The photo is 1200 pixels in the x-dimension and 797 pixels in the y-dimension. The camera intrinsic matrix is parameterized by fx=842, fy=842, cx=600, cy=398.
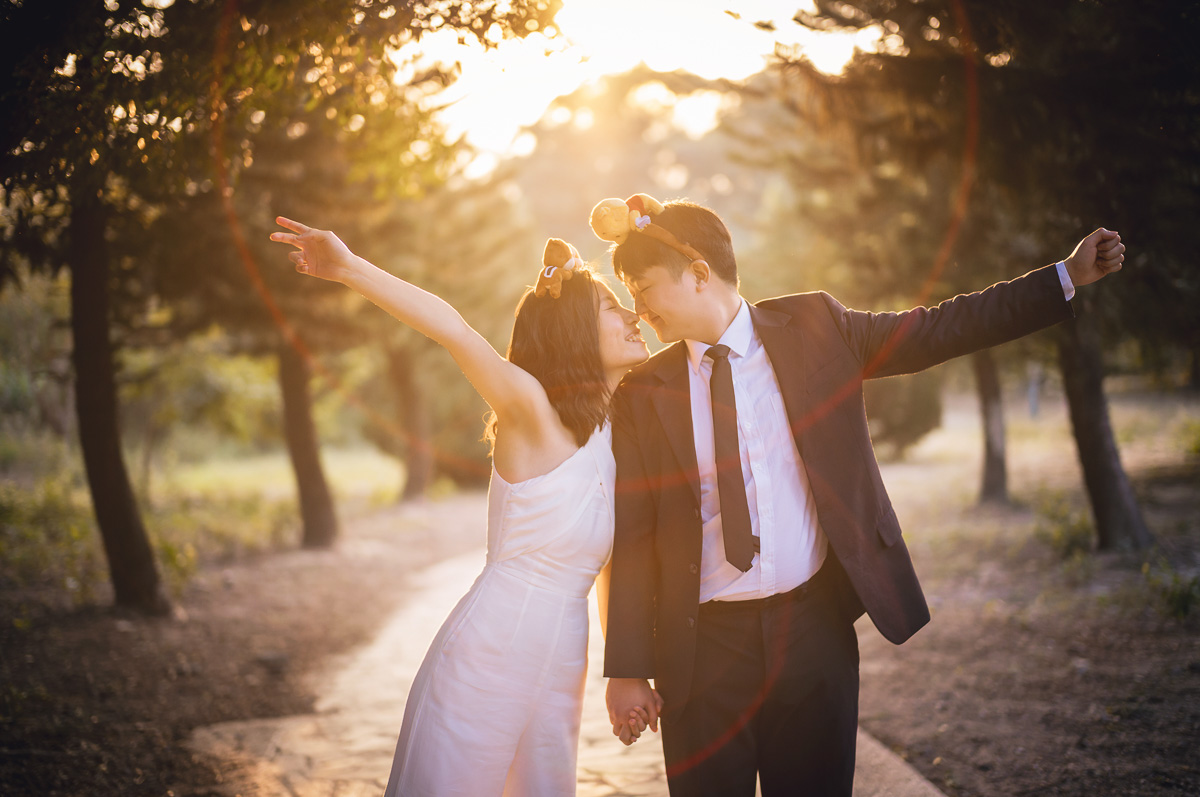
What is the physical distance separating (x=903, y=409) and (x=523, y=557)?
721 inches

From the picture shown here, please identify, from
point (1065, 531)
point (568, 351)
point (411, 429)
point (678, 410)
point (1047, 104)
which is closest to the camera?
point (678, 410)

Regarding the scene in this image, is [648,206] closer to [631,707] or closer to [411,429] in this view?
[631,707]

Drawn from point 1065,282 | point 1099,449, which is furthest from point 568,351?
point 1099,449

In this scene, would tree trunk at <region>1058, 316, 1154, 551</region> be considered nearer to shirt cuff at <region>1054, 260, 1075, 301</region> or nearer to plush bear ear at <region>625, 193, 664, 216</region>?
shirt cuff at <region>1054, 260, 1075, 301</region>

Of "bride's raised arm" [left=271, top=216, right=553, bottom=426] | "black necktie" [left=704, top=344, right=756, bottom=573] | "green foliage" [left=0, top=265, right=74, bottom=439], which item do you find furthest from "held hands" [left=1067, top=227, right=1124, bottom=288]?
"green foliage" [left=0, top=265, right=74, bottom=439]

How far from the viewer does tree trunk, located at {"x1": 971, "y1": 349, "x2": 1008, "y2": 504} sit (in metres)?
11.8

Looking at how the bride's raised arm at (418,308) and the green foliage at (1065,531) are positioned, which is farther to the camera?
the green foliage at (1065,531)

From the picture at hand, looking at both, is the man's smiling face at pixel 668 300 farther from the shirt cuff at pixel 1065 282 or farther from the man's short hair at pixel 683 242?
the shirt cuff at pixel 1065 282

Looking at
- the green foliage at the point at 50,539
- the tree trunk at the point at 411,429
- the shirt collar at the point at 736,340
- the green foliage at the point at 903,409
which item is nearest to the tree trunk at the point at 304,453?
the green foliage at the point at 50,539

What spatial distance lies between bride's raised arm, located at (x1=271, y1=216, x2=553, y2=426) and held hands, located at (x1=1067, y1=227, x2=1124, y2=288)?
168cm

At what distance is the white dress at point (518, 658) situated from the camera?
2.53m

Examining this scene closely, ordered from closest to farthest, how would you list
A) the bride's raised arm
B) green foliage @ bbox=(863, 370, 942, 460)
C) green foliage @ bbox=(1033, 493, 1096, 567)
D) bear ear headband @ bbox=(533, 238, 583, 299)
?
the bride's raised arm, bear ear headband @ bbox=(533, 238, 583, 299), green foliage @ bbox=(1033, 493, 1096, 567), green foliage @ bbox=(863, 370, 942, 460)

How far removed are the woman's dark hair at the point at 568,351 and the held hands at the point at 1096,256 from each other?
1476 mm

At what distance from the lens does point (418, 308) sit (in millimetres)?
2439
